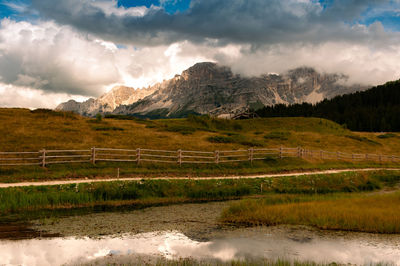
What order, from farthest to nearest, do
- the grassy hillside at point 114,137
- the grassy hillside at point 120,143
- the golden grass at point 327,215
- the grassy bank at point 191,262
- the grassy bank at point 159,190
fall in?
the grassy hillside at point 114,137, the grassy hillside at point 120,143, the grassy bank at point 159,190, the golden grass at point 327,215, the grassy bank at point 191,262

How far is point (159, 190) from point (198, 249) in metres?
12.4

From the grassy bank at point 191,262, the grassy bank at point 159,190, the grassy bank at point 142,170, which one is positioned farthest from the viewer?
the grassy bank at point 142,170

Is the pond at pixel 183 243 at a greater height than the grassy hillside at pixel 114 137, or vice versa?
the grassy hillside at pixel 114 137

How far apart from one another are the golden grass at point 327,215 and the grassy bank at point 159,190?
6.58 m

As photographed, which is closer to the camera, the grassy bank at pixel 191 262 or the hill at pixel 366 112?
the grassy bank at pixel 191 262

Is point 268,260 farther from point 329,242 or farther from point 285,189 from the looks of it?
point 285,189

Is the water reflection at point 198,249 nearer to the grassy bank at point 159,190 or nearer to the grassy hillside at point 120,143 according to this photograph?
the grassy bank at point 159,190

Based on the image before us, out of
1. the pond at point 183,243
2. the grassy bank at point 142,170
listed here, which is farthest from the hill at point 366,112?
the pond at point 183,243

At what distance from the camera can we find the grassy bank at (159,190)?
1937cm

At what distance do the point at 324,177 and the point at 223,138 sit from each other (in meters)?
24.3

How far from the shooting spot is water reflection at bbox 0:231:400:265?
10805 millimetres

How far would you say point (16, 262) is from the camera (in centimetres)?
1015

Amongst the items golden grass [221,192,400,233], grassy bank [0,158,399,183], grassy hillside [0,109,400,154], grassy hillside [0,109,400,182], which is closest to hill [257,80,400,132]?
grassy hillside [0,109,400,154]

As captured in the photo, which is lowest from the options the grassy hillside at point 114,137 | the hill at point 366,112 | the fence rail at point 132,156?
the fence rail at point 132,156
